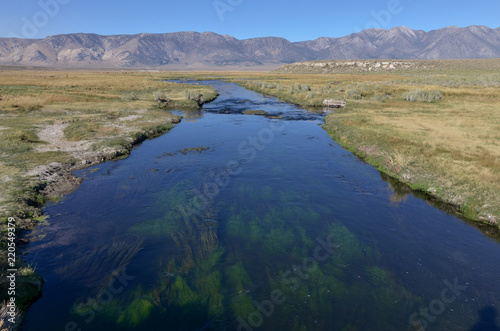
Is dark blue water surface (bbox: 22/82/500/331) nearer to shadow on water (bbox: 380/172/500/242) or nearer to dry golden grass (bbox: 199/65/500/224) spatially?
shadow on water (bbox: 380/172/500/242)

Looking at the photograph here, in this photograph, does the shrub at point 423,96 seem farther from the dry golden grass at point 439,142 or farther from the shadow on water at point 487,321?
the shadow on water at point 487,321

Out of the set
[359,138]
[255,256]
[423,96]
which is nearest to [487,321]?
[255,256]

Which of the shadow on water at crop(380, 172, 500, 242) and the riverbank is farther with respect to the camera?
the shadow on water at crop(380, 172, 500, 242)

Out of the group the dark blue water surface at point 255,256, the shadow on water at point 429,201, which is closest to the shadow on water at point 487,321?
the dark blue water surface at point 255,256

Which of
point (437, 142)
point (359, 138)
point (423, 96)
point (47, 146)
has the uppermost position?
point (423, 96)

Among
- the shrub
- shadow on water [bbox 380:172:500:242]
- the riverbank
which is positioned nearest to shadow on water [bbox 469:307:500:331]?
shadow on water [bbox 380:172:500:242]

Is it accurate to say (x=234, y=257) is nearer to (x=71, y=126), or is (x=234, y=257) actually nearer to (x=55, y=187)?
(x=55, y=187)

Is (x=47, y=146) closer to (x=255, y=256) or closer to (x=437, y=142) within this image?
(x=255, y=256)
